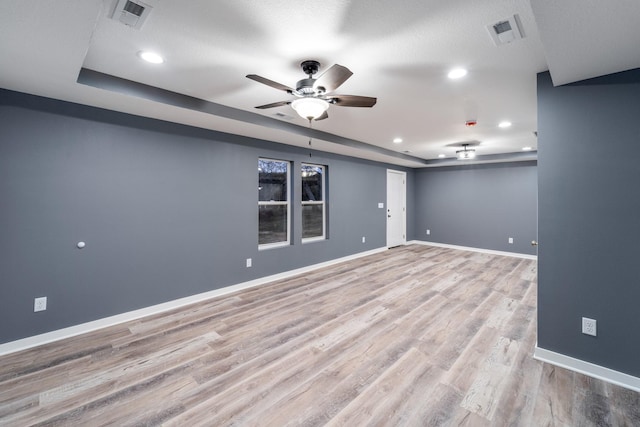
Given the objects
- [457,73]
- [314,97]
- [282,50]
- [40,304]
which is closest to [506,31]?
[457,73]

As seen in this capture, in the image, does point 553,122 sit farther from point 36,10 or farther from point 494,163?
point 494,163

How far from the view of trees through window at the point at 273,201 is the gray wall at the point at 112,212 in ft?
1.05

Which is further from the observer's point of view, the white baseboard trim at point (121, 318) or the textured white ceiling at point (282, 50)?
the white baseboard trim at point (121, 318)

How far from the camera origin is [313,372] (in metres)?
2.18

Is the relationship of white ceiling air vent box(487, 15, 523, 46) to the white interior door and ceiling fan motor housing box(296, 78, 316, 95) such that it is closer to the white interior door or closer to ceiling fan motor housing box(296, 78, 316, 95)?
ceiling fan motor housing box(296, 78, 316, 95)

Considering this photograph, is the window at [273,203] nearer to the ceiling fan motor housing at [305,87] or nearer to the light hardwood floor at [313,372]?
the light hardwood floor at [313,372]

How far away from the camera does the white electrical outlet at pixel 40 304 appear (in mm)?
2592

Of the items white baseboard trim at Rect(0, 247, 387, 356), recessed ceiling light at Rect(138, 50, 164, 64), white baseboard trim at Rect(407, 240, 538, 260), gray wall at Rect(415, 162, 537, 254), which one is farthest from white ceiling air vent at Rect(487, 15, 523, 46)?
white baseboard trim at Rect(407, 240, 538, 260)

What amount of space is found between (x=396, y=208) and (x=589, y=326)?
562 centimetres

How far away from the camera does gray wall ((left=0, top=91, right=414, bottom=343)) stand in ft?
8.30

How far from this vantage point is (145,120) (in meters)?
3.25

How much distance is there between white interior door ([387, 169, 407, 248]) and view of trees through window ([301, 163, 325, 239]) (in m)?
2.40

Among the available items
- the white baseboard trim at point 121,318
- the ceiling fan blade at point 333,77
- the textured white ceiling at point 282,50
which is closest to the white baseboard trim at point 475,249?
the textured white ceiling at point 282,50

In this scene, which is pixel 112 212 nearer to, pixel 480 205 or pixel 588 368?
pixel 588 368
